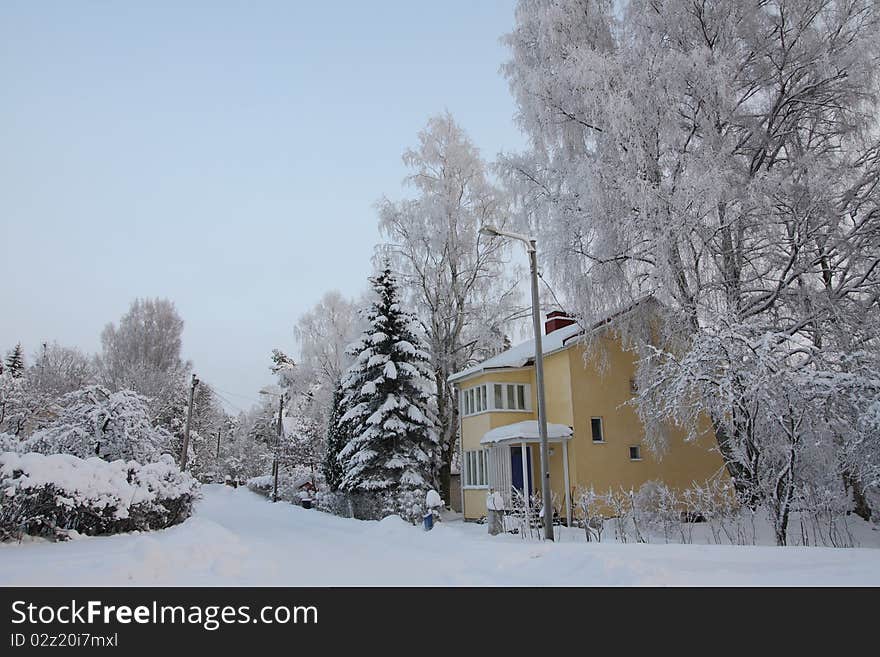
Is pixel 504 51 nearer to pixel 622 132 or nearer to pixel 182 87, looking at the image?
pixel 622 132

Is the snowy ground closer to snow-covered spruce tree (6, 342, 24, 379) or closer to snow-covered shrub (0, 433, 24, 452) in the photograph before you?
snow-covered shrub (0, 433, 24, 452)

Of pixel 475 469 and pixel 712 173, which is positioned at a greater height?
pixel 712 173

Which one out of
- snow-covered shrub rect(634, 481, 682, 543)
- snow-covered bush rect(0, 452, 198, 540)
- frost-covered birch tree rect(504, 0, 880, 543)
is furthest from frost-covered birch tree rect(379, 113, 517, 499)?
snow-covered bush rect(0, 452, 198, 540)

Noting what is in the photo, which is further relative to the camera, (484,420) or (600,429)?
(484,420)

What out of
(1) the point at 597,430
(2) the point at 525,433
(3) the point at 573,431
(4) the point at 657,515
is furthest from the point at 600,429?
(4) the point at 657,515

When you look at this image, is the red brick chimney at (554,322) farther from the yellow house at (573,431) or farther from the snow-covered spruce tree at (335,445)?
the snow-covered spruce tree at (335,445)

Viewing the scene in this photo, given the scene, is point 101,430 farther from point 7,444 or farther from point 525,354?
point 525,354

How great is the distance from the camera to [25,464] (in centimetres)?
A: 929

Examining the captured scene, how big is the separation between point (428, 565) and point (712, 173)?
1043cm

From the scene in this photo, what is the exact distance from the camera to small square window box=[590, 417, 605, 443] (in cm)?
2030

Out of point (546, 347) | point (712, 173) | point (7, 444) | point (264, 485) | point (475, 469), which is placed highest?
point (712, 173)

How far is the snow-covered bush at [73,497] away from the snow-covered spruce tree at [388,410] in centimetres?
1001

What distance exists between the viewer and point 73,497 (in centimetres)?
1004
